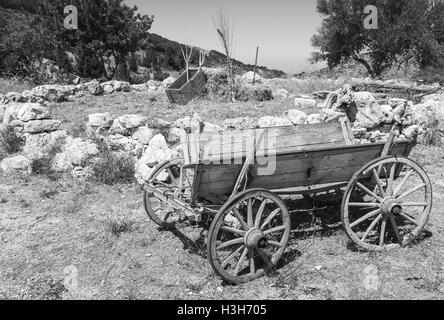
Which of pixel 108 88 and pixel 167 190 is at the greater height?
pixel 108 88

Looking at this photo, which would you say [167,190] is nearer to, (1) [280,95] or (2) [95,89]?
(1) [280,95]

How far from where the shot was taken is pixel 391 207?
3.75 metres

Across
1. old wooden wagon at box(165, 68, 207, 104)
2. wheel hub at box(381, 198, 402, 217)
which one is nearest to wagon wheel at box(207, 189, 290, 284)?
wheel hub at box(381, 198, 402, 217)

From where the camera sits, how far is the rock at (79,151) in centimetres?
620

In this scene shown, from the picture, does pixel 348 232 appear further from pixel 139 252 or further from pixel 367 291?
pixel 139 252

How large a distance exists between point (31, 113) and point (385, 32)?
562 inches

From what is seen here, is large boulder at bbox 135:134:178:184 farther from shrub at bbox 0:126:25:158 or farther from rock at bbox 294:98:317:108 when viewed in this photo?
rock at bbox 294:98:317:108

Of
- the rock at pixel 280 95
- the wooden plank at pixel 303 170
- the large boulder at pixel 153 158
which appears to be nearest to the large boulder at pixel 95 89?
the rock at pixel 280 95

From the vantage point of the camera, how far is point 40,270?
3836mm

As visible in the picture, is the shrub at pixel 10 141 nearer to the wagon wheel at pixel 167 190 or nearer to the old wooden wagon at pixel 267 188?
the wagon wheel at pixel 167 190

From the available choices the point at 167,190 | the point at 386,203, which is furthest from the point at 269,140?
the point at 386,203

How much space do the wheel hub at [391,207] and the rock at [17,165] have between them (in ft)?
16.4
